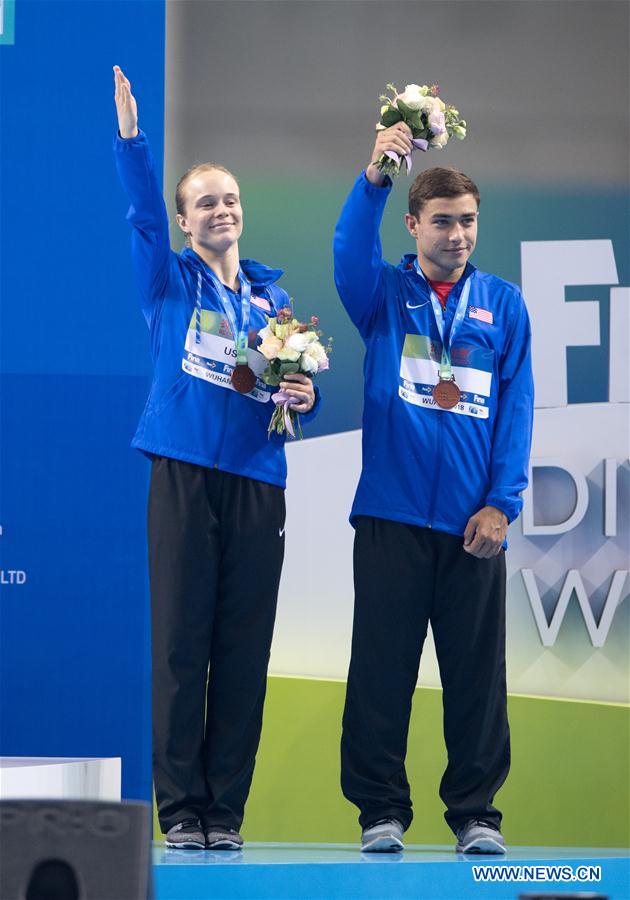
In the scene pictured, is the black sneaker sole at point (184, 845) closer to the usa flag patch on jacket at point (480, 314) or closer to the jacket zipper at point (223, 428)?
the jacket zipper at point (223, 428)

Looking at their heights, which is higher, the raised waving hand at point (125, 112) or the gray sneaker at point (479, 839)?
the raised waving hand at point (125, 112)

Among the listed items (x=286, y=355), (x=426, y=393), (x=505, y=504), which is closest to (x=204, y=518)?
(x=286, y=355)

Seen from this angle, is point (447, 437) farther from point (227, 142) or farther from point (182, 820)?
point (227, 142)

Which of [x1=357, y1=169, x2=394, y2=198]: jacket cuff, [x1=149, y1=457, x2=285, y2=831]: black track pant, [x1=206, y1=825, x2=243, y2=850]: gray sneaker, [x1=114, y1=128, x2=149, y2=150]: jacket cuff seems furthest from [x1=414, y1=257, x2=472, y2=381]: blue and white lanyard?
[x1=206, y1=825, x2=243, y2=850]: gray sneaker

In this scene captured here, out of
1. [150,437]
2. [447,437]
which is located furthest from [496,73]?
[150,437]

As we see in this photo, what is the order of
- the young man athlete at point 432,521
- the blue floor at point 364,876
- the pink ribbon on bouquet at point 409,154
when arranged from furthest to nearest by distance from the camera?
the young man athlete at point 432,521 < the pink ribbon on bouquet at point 409,154 < the blue floor at point 364,876

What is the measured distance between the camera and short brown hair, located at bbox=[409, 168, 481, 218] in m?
3.60

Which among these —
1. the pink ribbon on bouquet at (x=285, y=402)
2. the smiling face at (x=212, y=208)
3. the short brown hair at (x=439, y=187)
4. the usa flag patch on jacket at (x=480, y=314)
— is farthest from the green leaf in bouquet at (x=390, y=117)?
the pink ribbon on bouquet at (x=285, y=402)

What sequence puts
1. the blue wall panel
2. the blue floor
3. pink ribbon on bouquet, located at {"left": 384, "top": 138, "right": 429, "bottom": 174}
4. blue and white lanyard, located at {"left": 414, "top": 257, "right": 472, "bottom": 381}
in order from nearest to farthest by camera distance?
1. the blue floor
2. pink ribbon on bouquet, located at {"left": 384, "top": 138, "right": 429, "bottom": 174}
3. blue and white lanyard, located at {"left": 414, "top": 257, "right": 472, "bottom": 381}
4. the blue wall panel

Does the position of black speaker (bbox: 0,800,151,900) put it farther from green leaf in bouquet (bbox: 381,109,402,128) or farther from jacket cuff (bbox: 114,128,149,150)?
green leaf in bouquet (bbox: 381,109,402,128)

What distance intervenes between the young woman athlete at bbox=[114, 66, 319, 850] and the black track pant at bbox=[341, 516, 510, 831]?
0.29 meters

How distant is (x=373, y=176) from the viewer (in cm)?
339

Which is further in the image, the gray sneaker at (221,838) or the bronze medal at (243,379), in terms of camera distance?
the bronze medal at (243,379)

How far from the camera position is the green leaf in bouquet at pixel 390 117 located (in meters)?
3.43
